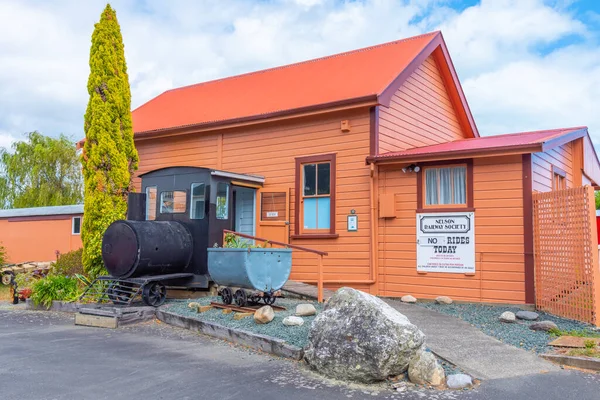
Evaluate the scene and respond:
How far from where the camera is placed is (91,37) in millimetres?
12461

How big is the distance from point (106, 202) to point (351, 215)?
5.46m

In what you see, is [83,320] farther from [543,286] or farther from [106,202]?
[543,286]

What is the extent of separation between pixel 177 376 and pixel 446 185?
6677mm

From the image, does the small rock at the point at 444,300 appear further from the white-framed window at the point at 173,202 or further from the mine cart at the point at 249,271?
the white-framed window at the point at 173,202

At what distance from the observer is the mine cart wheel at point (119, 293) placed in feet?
31.6

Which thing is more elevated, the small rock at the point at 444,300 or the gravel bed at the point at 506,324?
the small rock at the point at 444,300

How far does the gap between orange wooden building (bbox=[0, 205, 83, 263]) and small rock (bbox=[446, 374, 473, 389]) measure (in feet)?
50.6

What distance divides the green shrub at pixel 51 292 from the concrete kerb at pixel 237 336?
2797mm

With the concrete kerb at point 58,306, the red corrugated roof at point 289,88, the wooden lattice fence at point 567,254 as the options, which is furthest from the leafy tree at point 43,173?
the wooden lattice fence at point 567,254

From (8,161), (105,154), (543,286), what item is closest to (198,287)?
(105,154)

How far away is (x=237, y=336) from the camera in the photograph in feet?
23.8

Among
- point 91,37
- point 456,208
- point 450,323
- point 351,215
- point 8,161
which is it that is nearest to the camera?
point 450,323

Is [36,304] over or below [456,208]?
below

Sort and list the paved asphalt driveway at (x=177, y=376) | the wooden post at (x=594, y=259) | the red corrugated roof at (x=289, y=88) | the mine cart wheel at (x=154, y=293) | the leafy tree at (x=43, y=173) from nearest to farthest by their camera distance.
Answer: the paved asphalt driveway at (x=177, y=376) < the wooden post at (x=594, y=259) < the mine cart wheel at (x=154, y=293) < the red corrugated roof at (x=289, y=88) < the leafy tree at (x=43, y=173)
